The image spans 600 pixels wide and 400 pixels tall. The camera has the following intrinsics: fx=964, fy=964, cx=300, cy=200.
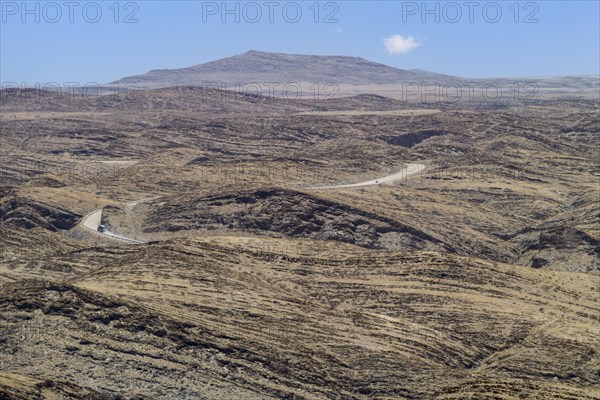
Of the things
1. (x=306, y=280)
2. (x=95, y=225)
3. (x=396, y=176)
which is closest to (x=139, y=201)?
(x=95, y=225)

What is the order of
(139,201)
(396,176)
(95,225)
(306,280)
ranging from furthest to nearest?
(396,176) → (139,201) → (95,225) → (306,280)

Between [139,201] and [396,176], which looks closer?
[139,201]

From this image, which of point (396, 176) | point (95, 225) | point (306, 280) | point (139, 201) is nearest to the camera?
point (306, 280)

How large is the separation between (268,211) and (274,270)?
13676 millimetres

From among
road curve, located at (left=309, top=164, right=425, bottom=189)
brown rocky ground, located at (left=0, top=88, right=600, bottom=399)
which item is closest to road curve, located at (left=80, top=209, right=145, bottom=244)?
brown rocky ground, located at (left=0, top=88, right=600, bottom=399)

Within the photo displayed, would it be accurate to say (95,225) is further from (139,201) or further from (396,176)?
(396,176)

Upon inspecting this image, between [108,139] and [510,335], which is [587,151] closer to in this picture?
[108,139]

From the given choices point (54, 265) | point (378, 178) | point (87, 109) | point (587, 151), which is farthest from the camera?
point (87, 109)

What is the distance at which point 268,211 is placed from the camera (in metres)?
61.0

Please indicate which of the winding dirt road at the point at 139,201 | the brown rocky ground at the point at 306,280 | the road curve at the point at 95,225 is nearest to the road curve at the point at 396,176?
the winding dirt road at the point at 139,201

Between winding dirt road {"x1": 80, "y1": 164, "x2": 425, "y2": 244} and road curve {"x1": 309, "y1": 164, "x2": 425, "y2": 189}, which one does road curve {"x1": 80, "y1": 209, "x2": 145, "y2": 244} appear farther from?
road curve {"x1": 309, "y1": 164, "x2": 425, "y2": 189}

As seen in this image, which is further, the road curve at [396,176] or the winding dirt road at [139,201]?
the road curve at [396,176]

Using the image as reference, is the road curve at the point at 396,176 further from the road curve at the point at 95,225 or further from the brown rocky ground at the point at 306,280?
the road curve at the point at 95,225

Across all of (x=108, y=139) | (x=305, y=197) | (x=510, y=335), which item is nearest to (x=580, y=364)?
(x=510, y=335)
